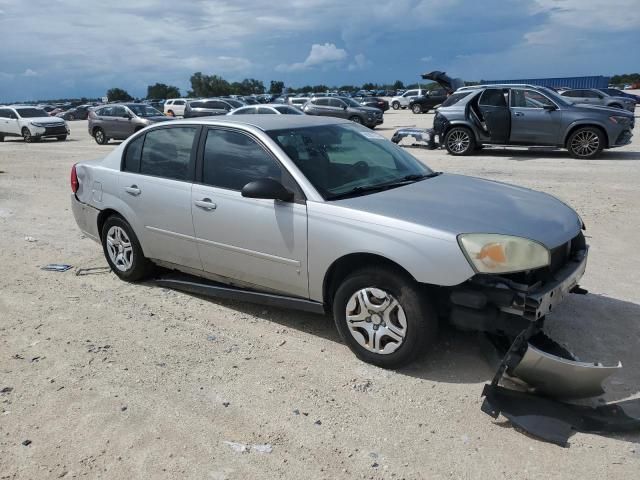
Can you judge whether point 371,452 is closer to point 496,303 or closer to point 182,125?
point 496,303

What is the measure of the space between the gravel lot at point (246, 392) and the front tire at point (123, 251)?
177mm

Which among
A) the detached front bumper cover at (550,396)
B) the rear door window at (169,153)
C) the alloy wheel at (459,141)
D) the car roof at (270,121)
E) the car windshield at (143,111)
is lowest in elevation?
the detached front bumper cover at (550,396)

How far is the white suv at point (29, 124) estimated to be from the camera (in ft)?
82.6

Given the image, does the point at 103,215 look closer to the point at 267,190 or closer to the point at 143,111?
the point at 267,190

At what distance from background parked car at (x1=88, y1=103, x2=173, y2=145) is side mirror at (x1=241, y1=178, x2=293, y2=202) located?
66.1 feet

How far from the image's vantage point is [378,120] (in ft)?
89.0

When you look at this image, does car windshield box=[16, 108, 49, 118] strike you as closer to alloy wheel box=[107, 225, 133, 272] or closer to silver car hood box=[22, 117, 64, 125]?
silver car hood box=[22, 117, 64, 125]

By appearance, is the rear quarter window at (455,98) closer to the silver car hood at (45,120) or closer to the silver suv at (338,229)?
the silver suv at (338,229)

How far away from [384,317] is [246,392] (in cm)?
99

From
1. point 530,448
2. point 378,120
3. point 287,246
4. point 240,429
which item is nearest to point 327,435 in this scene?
→ point 240,429

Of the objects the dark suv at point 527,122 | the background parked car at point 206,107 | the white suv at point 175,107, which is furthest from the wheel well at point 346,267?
the white suv at point 175,107

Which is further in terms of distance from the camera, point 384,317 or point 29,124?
point 29,124

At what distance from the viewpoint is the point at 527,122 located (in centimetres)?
1371

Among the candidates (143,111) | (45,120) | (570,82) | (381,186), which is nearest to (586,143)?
(381,186)
